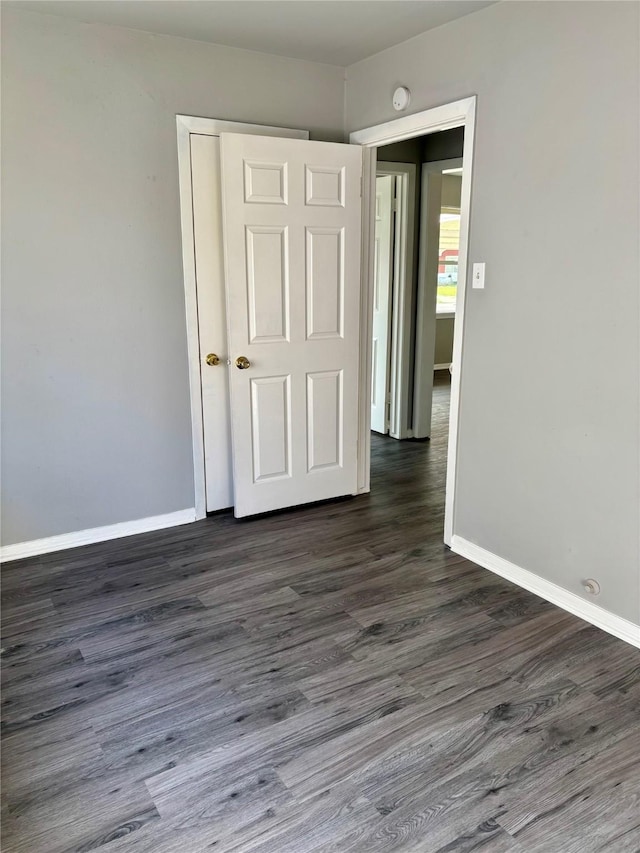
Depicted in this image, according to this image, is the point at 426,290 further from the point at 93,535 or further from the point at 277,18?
the point at 93,535

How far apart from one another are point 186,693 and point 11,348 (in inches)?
70.9

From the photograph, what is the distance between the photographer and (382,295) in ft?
16.7

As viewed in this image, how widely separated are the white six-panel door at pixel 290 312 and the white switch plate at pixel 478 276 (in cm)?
90

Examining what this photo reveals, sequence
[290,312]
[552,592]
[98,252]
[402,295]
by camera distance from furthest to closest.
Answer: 1. [402,295]
2. [290,312]
3. [98,252]
4. [552,592]

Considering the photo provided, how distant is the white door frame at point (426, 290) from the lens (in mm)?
4777

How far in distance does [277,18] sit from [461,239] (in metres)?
1.27

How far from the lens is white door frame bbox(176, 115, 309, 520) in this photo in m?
3.18

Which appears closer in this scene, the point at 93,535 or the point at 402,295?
→ the point at 93,535

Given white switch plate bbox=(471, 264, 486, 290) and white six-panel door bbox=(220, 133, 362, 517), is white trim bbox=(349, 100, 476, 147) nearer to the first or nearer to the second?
white six-panel door bbox=(220, 133, 362, 517)

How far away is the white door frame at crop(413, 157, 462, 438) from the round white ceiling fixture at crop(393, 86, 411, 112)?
1.42m

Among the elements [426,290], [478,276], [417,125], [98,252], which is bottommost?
[426,290]

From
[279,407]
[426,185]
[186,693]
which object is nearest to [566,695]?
[186,693]

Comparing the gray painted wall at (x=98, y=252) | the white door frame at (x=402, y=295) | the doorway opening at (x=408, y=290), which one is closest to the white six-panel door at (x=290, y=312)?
the gray painted wall at (x=98, y=252)

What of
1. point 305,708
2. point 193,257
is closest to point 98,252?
point 193,257
